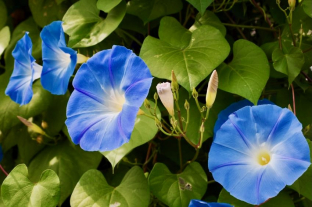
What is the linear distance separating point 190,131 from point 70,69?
0.38 meters

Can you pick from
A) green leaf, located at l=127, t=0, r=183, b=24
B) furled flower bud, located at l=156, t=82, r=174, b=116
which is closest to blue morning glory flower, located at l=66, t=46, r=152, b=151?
furled flower bud, located at l=156, t=82, r=174, b=116

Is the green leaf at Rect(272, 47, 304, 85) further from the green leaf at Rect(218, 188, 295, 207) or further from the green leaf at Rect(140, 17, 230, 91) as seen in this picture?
the green leaf at Rect(218, 188, 295, 207)

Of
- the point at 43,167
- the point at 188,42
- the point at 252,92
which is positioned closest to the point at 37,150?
the point at 43,167

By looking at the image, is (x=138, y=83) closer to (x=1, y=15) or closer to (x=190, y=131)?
(x=190, y=131)

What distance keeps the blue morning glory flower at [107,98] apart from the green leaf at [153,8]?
36cm

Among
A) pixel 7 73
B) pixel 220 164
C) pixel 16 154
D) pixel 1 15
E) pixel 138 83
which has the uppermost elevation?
pixel 138 83

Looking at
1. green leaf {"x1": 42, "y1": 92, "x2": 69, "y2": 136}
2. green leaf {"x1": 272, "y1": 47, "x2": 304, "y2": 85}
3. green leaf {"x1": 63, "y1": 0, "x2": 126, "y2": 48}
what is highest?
green leaf {"x1": 272, "y1": 47, "x2": 304, "y2": 85}

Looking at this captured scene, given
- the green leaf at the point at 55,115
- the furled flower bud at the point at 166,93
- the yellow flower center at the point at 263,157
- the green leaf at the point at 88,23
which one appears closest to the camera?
the furled flower bud at the point at 166,93

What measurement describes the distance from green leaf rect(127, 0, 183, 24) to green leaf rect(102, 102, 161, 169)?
0.38 m

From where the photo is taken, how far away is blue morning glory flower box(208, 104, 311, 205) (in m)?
0.92

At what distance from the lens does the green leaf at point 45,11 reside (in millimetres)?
1559

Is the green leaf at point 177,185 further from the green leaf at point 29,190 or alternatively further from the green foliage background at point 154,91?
the green leaf at point 29,190

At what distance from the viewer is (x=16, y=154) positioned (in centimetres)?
169

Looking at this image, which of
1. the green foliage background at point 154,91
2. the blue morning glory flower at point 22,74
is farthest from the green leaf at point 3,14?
the blue morning glory flower at point 22,74
